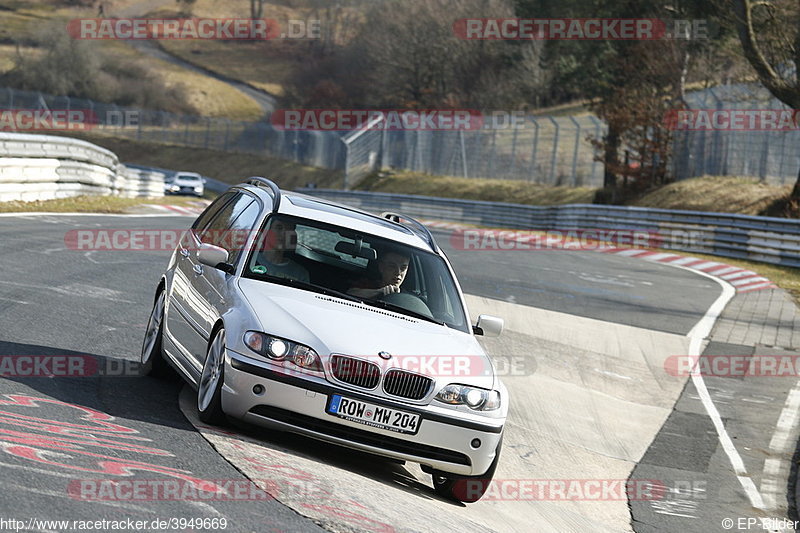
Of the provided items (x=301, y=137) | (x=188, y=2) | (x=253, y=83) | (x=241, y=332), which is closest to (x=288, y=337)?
(x=241, y=332)

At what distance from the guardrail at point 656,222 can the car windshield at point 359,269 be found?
64.6 feet

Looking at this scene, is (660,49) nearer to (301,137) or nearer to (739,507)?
(301,137)

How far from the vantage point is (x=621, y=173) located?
41250 millimetres

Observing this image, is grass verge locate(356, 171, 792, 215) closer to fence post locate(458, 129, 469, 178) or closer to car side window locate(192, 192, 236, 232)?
fence post locate(458, 129, 469, 178)

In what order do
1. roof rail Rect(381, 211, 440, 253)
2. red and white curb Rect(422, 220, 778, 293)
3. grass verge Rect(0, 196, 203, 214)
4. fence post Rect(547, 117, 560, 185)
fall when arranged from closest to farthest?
roof rail Rect(381, 211, 440, 253)
red and white curb Rect(422, 220, 778, 293)
grass verge Rect(0, 196, 203, 214)
fence post Rect(547, 117, 560, 185)

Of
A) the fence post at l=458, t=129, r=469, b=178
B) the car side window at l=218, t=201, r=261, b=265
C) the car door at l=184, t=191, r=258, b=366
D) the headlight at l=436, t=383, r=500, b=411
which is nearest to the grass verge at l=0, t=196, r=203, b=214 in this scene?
the car door at l=184, t=191, r=258, b=366

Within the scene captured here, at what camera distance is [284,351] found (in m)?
6.85

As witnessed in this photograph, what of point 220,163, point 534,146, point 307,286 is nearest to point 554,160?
point 534,146

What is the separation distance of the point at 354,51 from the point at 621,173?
68.8 meters

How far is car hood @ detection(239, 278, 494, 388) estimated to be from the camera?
692 cm

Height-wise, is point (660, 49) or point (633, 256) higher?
point (660, 49)

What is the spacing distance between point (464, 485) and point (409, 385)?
0.90 metres

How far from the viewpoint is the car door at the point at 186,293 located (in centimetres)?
810

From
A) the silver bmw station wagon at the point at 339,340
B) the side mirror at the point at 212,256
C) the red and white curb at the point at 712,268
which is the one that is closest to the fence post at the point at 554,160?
the red and white curb at the point at 712,268
